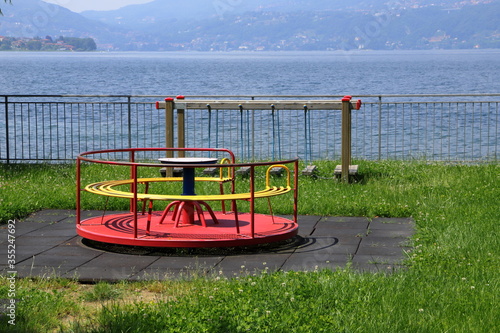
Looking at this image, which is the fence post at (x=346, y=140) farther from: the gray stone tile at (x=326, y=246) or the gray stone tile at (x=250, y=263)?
the gray stone tile at (x=250, y=263)

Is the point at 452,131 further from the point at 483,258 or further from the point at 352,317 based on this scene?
the point at 352,317

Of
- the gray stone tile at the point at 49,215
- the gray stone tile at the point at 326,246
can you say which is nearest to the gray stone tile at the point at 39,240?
the gray stone tile at the point at 49,215

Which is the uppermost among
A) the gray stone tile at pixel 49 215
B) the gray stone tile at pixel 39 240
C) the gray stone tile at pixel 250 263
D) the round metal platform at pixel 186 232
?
the round metal platform at pixel 186 232

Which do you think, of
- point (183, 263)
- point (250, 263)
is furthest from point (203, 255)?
point (250, 263)

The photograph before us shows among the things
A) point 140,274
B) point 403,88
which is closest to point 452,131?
point 140,274

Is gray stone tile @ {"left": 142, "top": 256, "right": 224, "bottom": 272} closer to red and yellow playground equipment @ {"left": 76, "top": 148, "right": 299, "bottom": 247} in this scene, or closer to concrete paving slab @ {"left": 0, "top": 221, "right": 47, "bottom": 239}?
red and yellow playground equipment @ {"left": 76, "top": 148, "right": 299, "bottom": 247}

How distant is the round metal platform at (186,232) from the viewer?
8.45m

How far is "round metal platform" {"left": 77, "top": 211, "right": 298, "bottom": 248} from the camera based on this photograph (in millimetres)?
8445

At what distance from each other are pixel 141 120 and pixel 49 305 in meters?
37.8

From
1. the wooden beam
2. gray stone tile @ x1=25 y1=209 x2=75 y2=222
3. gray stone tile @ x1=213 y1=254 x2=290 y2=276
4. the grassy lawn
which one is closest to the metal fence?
the wooden beam

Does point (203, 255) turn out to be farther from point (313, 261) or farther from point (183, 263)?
point (313, 261)

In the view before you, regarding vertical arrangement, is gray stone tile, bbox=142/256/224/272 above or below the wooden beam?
below

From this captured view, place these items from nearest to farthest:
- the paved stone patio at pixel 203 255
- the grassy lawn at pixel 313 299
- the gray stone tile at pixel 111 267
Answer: the grassy lawn at pixel 313 299, the gray stone tile at pixel 111 267, the paved stone patio at pixel 203 255

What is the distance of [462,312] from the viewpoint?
6066 mm
